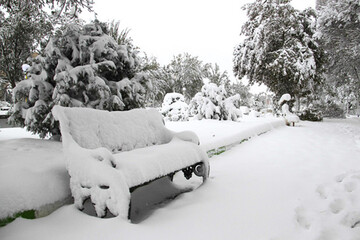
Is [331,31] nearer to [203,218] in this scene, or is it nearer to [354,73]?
[354,73]

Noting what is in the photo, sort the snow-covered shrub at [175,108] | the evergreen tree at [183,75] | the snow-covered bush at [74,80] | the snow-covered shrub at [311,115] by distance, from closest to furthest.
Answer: the snow-covered bush at [74,80], the snow-covered shrub at [175,108], the snow-covered shrub at [311,115], the evergreen tree at [183,75]

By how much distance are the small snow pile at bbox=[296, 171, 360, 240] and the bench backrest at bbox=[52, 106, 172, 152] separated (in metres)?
1.95

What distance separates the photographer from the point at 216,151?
4.77 m

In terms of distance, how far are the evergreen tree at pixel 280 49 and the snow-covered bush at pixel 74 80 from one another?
1161cm

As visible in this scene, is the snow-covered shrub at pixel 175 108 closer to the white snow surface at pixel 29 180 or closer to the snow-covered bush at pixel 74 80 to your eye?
the snow-covered bush at pixel 74 80

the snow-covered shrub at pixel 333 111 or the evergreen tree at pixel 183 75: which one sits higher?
the evergreen tree at pixel 183 75

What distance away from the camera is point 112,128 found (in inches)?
101

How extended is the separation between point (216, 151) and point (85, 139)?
3.18 metres

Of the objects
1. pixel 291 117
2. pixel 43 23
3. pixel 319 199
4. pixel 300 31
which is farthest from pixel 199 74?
pixel 319 199

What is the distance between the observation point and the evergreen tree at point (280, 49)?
13.3 meters

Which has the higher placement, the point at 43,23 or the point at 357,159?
the point at 43,23

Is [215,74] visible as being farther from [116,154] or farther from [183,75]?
[116,154]

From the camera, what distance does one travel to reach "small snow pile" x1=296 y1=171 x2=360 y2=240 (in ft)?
5.79

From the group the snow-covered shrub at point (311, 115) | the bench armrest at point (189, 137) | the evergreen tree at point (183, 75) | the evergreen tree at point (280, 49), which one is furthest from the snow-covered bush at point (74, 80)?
the evergreen tree at point (183, 75)
